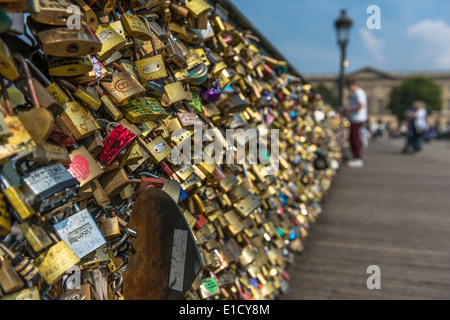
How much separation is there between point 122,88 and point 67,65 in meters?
0.19

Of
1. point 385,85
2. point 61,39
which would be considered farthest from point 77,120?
point 385,85

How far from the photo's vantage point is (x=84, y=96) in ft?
3.20

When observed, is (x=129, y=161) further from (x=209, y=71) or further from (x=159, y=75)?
(x=209, y=71)

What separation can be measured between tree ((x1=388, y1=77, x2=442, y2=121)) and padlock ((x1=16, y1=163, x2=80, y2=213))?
251 ft

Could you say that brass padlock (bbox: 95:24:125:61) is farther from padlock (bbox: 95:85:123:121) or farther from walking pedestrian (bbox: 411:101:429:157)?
walking pedestrian (bbox: 411:101:429:157)

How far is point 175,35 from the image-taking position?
1466mm

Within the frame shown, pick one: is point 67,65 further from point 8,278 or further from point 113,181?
point 8,278

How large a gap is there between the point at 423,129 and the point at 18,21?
10180 millimetres

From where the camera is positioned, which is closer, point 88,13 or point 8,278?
point 8,278

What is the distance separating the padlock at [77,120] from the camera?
3.00ft

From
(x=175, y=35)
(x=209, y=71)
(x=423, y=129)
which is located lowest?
(x=423, y=129)

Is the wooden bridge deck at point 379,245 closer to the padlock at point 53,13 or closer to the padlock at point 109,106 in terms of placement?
the padlock at point 109,106

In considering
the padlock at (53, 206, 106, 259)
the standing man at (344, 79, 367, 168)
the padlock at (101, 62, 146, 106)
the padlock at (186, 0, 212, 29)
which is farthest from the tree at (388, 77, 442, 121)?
the padlock at (53, 206, 106, 259)

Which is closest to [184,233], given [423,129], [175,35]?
[175,35]
